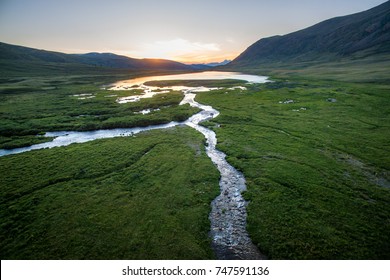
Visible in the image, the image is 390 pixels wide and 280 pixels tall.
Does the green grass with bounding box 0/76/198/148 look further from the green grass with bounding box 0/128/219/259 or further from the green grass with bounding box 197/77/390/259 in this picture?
the green grass with bounding box 197/77/390/259

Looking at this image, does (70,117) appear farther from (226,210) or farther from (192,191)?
(226,210)

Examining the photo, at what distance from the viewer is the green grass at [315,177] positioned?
17359mm

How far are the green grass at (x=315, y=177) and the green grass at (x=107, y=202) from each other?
17.8ft

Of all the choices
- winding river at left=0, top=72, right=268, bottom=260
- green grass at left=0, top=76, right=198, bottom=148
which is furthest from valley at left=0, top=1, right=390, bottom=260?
green grass at left=0, top=76, right=198, bottom=148

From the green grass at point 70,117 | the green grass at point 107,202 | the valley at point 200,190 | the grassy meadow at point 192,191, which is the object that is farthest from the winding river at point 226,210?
the green grass at point 70,117

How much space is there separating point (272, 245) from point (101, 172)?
21.6 meters

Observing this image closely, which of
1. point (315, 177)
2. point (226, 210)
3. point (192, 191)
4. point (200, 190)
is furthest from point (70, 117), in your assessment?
point (315, 177)

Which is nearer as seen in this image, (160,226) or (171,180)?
(160,226)

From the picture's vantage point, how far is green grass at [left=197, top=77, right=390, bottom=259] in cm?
1736

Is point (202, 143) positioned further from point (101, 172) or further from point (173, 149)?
point (101, 172)

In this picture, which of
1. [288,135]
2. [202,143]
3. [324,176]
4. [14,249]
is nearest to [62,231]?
[14,249]

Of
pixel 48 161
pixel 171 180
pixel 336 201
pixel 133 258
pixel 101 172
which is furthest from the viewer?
pixel 48 161

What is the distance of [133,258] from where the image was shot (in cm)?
1670

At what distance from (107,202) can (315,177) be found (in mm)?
22769
